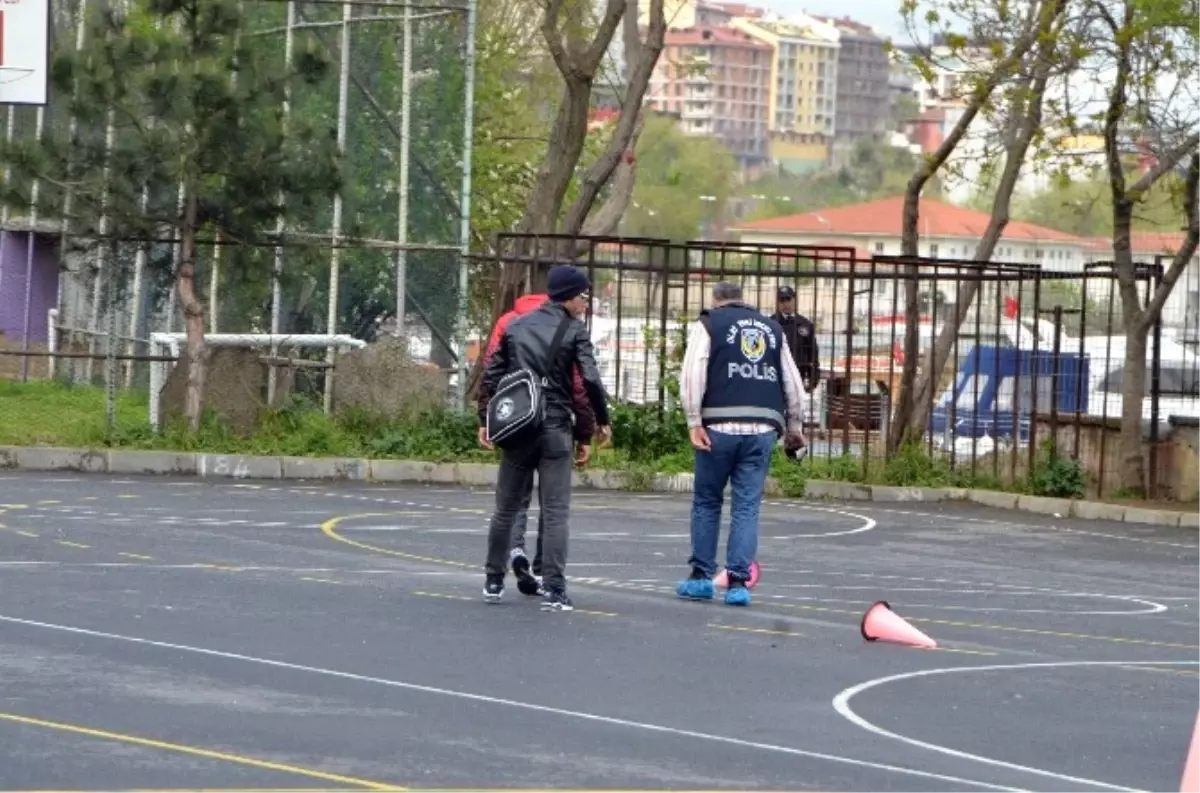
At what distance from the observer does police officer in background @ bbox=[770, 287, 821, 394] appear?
23109 millimetres

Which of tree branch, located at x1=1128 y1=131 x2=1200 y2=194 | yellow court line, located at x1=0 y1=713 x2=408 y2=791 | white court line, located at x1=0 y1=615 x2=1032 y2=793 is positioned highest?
tree branch, located at x1=1128 y1=131 x2=1200 y2=194

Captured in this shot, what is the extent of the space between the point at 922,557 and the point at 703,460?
4.19 metres

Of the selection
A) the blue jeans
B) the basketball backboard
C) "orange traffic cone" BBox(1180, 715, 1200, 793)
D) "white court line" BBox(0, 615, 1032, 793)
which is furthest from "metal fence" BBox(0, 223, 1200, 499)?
"orange traffic cone" BBox(1180, 715, 1200, 793)

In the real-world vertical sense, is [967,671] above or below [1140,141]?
below

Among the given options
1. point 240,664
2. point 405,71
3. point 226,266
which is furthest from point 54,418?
point 240,664

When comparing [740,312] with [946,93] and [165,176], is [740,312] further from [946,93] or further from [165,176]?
[946,93]

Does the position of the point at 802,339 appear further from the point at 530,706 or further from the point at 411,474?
the point at 530,706

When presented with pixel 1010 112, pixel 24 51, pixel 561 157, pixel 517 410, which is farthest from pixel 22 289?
pixel 517 410

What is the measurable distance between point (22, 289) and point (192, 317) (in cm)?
1218

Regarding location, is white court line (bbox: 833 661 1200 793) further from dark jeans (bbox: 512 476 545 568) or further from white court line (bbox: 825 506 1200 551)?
white court line (bbox: 825 506 1200 551)

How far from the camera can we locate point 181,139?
21828 mm

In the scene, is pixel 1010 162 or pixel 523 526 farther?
pixel 1010 162

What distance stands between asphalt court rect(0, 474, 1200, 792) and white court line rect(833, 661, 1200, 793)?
0.08ft

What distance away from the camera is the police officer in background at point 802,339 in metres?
23.1
